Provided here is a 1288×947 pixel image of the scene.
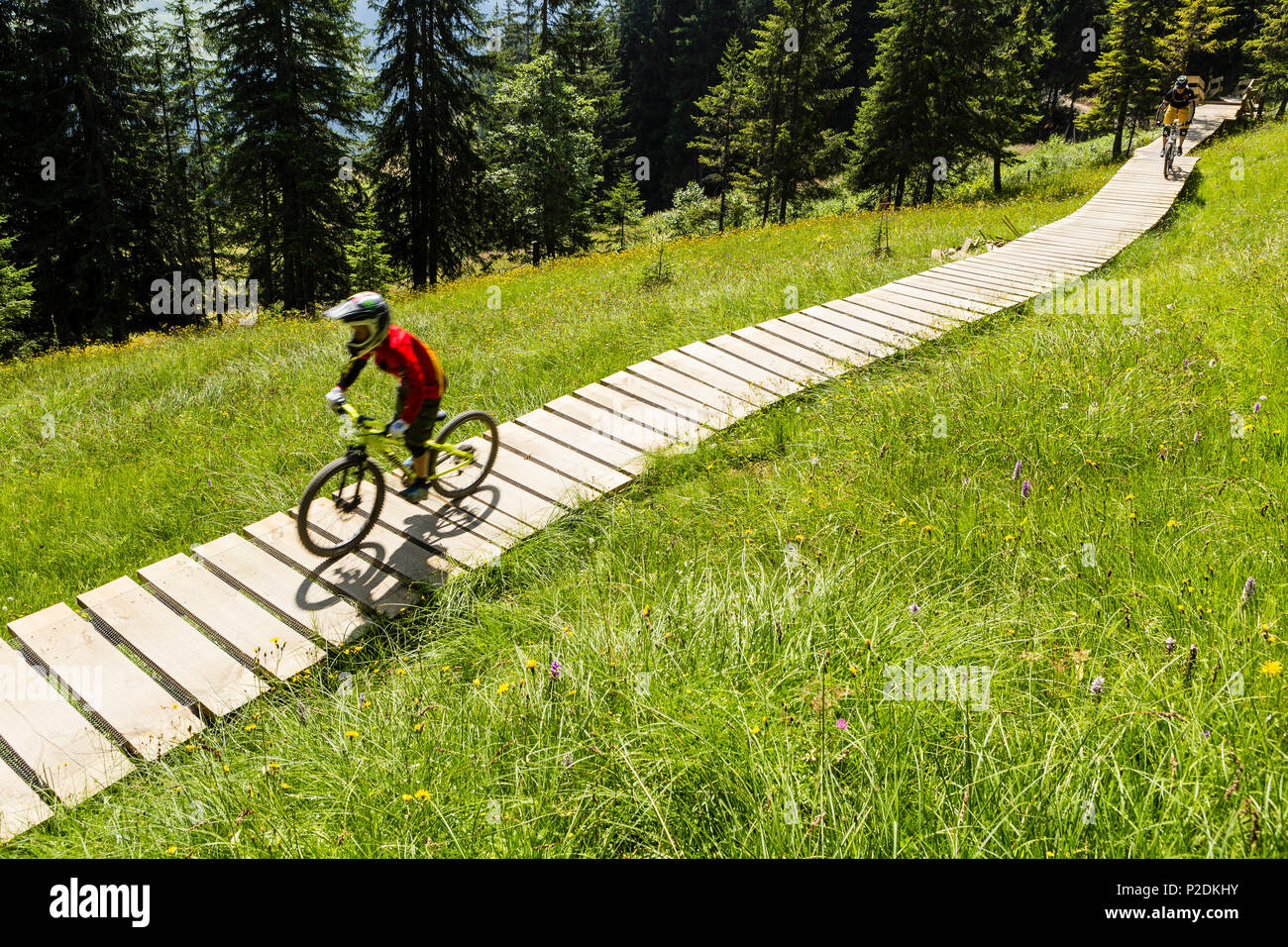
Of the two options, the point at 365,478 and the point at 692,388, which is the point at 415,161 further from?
the point at 365,478

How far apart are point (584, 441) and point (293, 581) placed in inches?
104

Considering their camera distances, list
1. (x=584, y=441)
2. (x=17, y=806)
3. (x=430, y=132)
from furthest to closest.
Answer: (x=430, y=132) < (x=584, y=441) < (x=17, y=806)

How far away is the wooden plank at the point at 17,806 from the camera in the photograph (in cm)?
301

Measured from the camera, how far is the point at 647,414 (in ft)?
21.7

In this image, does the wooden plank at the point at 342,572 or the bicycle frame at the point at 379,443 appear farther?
the bicycle frame at the point at 379,443

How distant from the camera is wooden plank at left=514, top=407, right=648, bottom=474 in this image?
19.1 ft

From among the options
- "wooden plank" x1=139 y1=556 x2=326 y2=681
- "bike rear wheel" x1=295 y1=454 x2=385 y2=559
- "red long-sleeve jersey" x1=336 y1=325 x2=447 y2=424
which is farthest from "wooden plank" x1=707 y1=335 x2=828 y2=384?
"wooden plank" x1=139 y1=556 x2=326 y2=681

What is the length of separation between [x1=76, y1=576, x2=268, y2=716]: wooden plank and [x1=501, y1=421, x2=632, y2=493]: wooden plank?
2711mm

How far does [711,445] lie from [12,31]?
1408 inches

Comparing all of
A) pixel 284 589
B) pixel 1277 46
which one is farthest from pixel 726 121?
pixel 284 589

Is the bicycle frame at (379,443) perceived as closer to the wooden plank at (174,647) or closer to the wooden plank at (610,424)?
the wooden plank at (610,424)

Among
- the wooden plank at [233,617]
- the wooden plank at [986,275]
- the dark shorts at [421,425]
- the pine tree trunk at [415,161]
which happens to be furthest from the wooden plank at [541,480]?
the pine tree trunk at [415,161]

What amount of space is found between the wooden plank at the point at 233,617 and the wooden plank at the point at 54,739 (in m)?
0.64

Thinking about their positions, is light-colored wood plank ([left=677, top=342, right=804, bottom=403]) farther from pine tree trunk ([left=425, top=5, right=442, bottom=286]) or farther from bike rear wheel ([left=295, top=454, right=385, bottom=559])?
pine tree trunk ([left=425, top=5, right=442, bottom=286])
